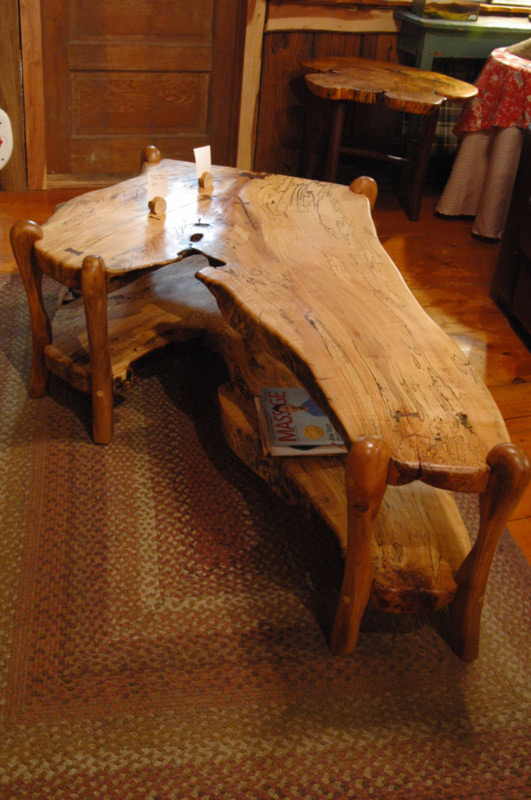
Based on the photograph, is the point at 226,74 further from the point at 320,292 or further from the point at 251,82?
the point at 320,292

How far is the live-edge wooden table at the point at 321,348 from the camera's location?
51.2 inches

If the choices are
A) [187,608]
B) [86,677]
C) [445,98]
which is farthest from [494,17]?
[86,677]

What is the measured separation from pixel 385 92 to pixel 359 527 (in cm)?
239

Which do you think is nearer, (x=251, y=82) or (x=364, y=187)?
(x=364, y=187)

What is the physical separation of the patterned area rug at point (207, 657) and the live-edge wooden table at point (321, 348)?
0.37 ft

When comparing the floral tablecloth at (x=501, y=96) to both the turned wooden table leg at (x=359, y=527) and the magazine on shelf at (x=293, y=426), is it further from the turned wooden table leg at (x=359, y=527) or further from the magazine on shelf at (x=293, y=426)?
the turned wooden table leg at (x=359, y=527)

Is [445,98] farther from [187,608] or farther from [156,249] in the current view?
[187,608]

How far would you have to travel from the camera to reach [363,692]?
4.84ft

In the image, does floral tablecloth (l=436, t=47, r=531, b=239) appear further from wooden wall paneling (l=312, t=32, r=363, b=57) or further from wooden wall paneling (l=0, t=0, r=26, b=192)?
wooden wall paneling (l=0, t=0, r=26, b=192)

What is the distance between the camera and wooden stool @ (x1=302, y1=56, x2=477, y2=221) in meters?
3.12

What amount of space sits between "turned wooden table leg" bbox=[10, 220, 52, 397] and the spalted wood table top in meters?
0.05

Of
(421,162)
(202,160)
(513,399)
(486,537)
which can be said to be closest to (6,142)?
(202,160)

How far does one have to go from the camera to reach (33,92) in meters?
3.25

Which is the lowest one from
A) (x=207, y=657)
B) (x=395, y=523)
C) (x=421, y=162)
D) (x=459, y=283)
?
(x=207, y=657)
